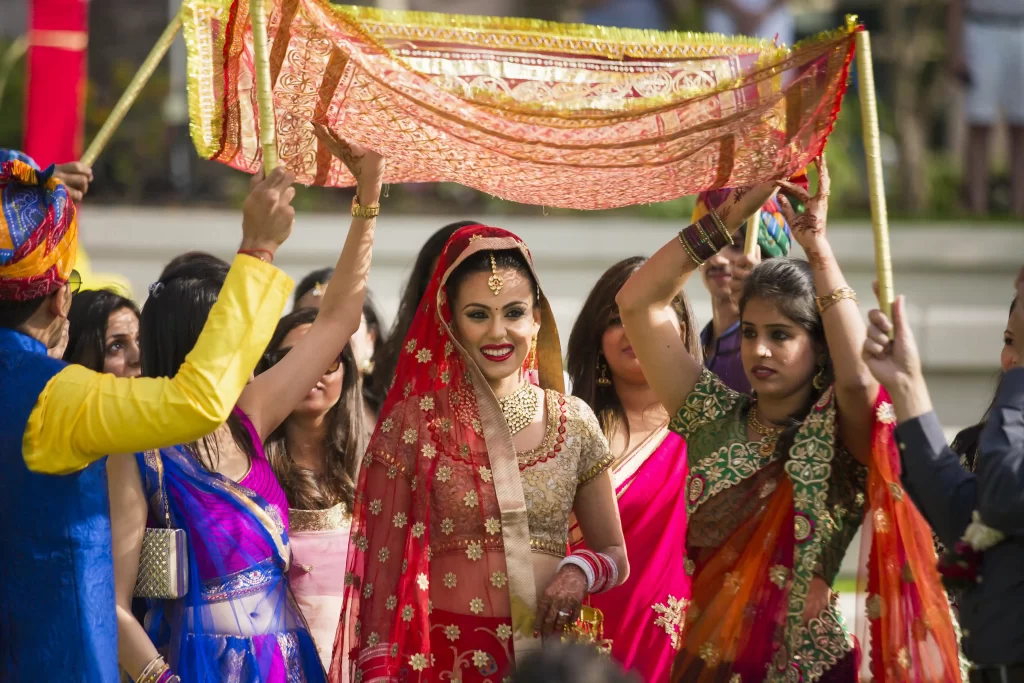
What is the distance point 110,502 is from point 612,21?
29.7ft

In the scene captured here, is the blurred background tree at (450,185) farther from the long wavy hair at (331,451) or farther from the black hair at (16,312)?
the black hair at (16,312)

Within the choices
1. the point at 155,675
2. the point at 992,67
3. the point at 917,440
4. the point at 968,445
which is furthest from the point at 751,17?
the point at 155,675

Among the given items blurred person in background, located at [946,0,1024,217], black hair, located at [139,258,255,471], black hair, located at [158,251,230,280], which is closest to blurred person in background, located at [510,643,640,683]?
black hair, located at [139,258,255,471]

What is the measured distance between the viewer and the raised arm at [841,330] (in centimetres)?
303

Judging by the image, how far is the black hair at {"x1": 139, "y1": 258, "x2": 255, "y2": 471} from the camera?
315cm

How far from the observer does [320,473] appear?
404 cm

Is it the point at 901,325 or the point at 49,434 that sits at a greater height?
the point at 901,325

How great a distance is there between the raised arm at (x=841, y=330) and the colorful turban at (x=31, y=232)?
1.64 m

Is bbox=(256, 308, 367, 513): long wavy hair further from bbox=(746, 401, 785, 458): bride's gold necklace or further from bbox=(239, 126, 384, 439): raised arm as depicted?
bbox=(746, 401, 785, 458): bride's gold necklace

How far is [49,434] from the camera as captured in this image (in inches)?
98.3

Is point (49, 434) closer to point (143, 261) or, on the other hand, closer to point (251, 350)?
point (251, 350)

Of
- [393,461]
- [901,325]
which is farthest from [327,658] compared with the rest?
[901,325]

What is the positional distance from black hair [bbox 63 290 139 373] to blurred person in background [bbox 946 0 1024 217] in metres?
7.79

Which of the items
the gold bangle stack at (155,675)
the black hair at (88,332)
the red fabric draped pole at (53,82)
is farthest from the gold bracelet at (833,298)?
the red fabric draped pole at (53,82)
